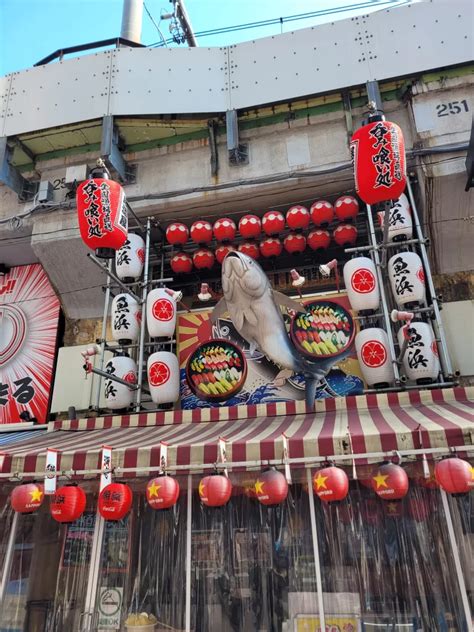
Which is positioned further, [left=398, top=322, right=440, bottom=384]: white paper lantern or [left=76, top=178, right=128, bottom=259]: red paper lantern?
[left=76, top=178, right=128, bottom=259]: red paper lantern

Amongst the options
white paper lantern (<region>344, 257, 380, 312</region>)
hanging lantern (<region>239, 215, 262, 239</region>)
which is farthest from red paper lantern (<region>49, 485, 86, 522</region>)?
hanging lantern (<region>239, 215, 262, 239</region>)

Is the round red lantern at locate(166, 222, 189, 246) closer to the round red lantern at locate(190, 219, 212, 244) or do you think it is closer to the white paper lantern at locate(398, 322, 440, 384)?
the round red lantern at locate(190, 219, 212, 244)

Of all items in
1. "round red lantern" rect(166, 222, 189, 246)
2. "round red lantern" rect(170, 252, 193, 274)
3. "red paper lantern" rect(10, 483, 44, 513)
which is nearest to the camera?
"red paper lantern" rect(10, 483, 44, 513)

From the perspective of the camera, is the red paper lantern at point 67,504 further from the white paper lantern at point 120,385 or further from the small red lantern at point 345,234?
the small red lantern at point 345,234

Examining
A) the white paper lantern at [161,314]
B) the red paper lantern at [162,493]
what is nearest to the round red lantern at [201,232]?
the white paper lantern at [161,314]

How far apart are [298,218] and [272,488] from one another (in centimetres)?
534

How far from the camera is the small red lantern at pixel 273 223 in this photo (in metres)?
8.73

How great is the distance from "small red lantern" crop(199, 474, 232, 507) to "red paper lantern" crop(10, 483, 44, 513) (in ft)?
Result: 7.22

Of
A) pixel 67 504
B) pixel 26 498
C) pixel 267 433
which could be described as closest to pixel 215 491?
pixel 267 433

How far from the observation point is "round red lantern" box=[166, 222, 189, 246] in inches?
362

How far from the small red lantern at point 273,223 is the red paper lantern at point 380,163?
7.05 ft

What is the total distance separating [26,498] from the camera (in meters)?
5.55

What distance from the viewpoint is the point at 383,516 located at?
552 cm

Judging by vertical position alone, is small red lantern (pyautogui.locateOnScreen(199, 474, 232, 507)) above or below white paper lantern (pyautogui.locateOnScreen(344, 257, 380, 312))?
below
